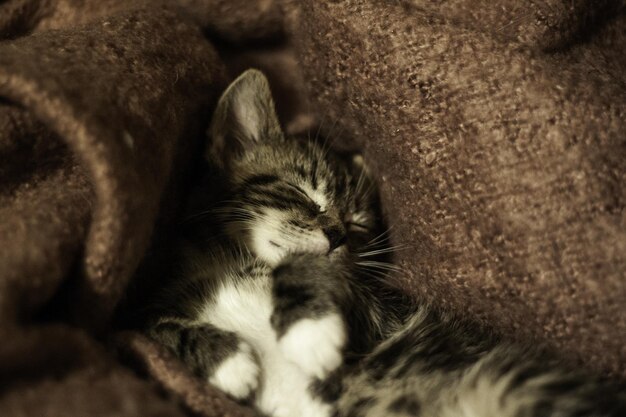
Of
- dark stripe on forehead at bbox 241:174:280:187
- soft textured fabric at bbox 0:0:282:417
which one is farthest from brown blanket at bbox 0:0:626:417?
dark stripe on forehead at bbox 241:174:280:187

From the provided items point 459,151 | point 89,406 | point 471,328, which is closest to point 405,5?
point 459,151

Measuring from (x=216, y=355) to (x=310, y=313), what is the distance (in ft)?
0.61

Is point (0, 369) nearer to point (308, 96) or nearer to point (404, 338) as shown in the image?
point (404, 338)

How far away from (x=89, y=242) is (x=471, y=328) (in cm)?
74

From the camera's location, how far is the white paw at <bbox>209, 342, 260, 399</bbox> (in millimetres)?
1002

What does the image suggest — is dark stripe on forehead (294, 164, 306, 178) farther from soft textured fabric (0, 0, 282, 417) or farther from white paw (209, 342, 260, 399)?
white paw (209, 342, 260, 399)

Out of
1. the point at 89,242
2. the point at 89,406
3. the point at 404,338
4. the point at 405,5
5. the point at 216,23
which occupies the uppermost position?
the point at 405,5

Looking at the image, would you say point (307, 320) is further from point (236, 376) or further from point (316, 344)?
point (236, 376)

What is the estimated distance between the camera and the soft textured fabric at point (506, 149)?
3.26ft

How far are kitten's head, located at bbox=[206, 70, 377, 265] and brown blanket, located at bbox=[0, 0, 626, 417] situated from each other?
93 millimetres

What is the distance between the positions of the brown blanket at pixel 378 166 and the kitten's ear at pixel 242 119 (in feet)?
0.15

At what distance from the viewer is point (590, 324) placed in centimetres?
100

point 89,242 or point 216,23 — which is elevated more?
point 216,23

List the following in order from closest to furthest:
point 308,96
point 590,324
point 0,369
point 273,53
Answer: point 0,369 < point 590,324 < point 308,96 < point 273,53
